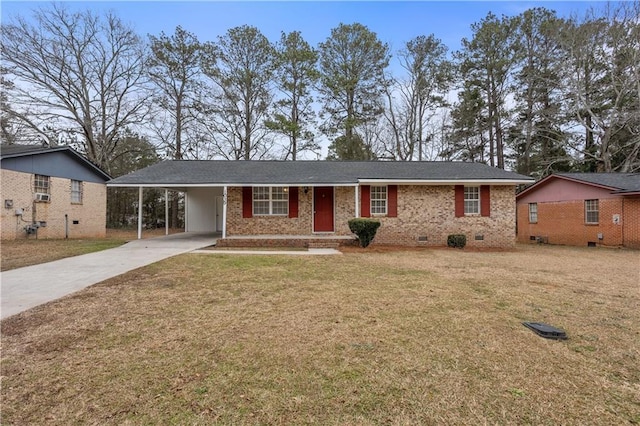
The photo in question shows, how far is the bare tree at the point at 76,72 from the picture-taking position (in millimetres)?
17281

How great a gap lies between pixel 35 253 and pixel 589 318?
12.6m

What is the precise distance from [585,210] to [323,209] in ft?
41.7

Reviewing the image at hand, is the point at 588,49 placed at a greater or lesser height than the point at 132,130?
greater

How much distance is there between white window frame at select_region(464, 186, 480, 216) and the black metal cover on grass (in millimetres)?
9879

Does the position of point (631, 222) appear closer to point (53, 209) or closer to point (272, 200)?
point (272, 200)

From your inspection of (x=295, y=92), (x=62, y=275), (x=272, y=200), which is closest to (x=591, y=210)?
(x=272, y=200)

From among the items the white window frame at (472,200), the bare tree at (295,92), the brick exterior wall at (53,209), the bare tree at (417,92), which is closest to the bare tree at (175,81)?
the bare tree at (295,92)

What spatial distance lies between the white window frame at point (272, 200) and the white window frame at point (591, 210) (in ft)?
46.7

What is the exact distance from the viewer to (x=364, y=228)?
10.6 m

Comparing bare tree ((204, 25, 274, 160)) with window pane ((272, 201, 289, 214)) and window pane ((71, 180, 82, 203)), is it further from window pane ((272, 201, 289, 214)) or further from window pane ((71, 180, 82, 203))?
window pane ((272, 201, 289, 214))

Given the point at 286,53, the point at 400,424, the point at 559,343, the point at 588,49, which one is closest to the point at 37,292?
the point at 400,424

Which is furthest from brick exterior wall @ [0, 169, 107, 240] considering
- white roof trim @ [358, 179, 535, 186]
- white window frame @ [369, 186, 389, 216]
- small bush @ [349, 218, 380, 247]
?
white window frame @ [369, 186, 389, 216]

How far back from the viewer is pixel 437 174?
1290 centimetres

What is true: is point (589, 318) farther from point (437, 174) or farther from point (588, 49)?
point (588, 49)
